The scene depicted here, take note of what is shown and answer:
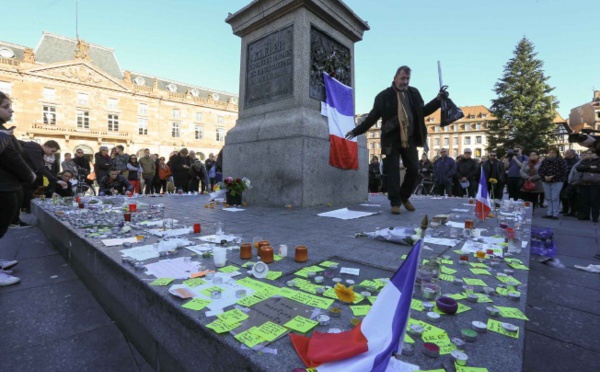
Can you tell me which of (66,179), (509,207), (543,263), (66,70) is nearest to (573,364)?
(543,263)

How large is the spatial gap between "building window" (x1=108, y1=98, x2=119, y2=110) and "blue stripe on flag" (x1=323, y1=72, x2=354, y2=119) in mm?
40436

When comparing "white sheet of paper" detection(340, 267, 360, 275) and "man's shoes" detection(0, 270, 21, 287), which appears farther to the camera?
"man's shoes" detection(0, 270, 21, 287)

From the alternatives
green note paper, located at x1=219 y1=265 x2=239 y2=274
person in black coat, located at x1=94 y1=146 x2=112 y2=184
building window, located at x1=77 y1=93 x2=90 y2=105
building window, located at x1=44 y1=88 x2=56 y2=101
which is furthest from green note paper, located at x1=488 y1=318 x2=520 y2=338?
building window, located at x1=77 y1=93 x2=90 y2=105

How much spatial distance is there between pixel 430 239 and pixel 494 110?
36.5 m

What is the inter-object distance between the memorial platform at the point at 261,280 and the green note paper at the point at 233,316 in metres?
0.06

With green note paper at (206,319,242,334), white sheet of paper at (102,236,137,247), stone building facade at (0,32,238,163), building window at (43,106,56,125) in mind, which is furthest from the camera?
building window at (43,106,56,125)

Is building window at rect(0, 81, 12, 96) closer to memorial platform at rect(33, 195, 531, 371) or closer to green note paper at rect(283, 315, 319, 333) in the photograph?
memorial platform at rect(33, 195, 531, 371)

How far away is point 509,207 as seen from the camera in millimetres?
5898

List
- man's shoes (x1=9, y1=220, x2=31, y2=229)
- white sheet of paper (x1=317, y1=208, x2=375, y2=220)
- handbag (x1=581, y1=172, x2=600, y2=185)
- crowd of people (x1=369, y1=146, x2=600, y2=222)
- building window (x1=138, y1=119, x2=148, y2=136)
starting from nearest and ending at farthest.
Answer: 1. white sheet of paper (x1=317, y1=208, x2=375, y2=220)
2. man's shoes (x1=9, y1=220, x2=31, y2=229)
3. handbag (x1=581, y1=172, x2=600, y2=185)
4. crowd of people (x1=369, y1=146, x2=600, y2=222)
5. building window (x1=138, y1=119, x2=148, y2=136)

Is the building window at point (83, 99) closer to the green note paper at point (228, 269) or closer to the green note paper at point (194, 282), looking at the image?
the green note paper at point (228, 269)

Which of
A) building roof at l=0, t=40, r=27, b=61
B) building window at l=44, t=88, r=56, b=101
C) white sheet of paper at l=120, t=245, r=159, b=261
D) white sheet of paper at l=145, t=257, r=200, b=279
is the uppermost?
building roof at l=0, t=40, r=27, b=61

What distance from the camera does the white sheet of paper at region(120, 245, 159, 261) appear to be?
2407 millimetres

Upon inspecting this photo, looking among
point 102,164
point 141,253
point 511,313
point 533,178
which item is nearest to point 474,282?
point 511,313

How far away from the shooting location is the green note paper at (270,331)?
1.31m
